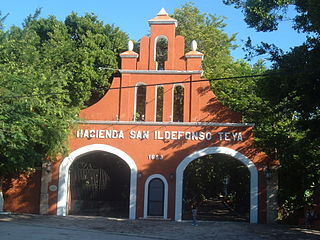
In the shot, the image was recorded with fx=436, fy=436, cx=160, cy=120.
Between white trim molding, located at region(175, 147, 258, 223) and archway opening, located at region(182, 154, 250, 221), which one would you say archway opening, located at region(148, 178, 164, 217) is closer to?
white trim molding, located at region(175, 147, 258, 223)

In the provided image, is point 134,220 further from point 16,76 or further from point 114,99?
point 16,76

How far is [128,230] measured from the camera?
15.9 meters

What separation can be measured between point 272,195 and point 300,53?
8.95 m

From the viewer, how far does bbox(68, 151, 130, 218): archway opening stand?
21250 mm

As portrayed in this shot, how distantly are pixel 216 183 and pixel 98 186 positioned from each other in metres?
9.12

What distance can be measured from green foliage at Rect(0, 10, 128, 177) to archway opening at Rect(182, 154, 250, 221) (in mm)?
7585

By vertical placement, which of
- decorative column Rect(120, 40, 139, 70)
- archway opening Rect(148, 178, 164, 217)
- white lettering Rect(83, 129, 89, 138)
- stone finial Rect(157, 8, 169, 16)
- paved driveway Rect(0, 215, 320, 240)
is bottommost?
paved driveway Rect(0, 215, 320, 240)

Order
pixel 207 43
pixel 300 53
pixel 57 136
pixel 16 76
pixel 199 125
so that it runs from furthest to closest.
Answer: pixel 207 43
pixel 199 125
pixel 57 136
pixel 16 76
pixel 300 53

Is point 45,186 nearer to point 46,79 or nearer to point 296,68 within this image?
point 46,79

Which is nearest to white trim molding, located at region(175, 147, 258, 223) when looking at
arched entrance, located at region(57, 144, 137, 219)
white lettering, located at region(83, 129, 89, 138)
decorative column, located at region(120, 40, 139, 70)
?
arched entrance, located at region(57, 144, 137, 219)

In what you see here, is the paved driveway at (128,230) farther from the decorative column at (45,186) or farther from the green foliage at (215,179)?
the green foliage at (215,179)

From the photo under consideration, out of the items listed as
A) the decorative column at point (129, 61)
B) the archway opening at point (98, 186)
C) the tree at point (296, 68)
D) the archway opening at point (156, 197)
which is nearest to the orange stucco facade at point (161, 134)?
the decorative column at point (129, 61)

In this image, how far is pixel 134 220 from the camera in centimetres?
1905

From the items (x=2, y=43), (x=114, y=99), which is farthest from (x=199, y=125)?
(x=2, y=43)
